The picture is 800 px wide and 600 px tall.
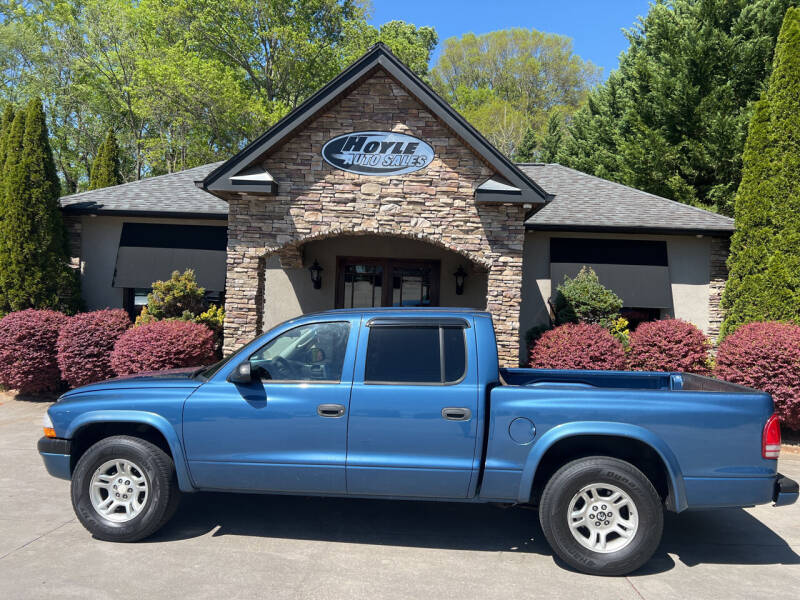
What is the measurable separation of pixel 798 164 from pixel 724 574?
28.0 ft

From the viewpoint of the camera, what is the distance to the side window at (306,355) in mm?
4473

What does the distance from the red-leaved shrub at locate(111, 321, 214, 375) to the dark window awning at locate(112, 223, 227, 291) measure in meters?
2.89

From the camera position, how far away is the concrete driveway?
3.83 meters

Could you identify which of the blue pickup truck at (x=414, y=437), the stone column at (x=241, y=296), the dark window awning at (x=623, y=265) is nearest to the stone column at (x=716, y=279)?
the dark window awning at (x=623, y=265)

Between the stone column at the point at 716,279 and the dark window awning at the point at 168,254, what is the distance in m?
10.3

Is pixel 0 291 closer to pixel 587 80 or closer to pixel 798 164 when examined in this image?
pixel 798 164

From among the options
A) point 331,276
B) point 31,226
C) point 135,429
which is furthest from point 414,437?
point 31,226

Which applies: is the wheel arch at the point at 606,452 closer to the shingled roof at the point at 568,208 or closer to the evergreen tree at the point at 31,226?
the shingled roof at the point at 568,208

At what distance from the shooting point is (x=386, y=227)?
9.36m

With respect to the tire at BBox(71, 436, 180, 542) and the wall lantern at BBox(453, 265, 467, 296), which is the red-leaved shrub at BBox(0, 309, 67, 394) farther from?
the wall lantern at BBox(453, 265, 467, 296)

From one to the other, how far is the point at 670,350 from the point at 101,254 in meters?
11.6

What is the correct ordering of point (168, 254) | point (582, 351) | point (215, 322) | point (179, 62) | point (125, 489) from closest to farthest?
point (125, 489), point (582, 351), point (215, 322), point (168, 254), point (179, 62)

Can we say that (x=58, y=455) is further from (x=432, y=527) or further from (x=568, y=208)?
(x=568, y=208)

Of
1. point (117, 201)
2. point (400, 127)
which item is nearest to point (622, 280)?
point (400, 127)
